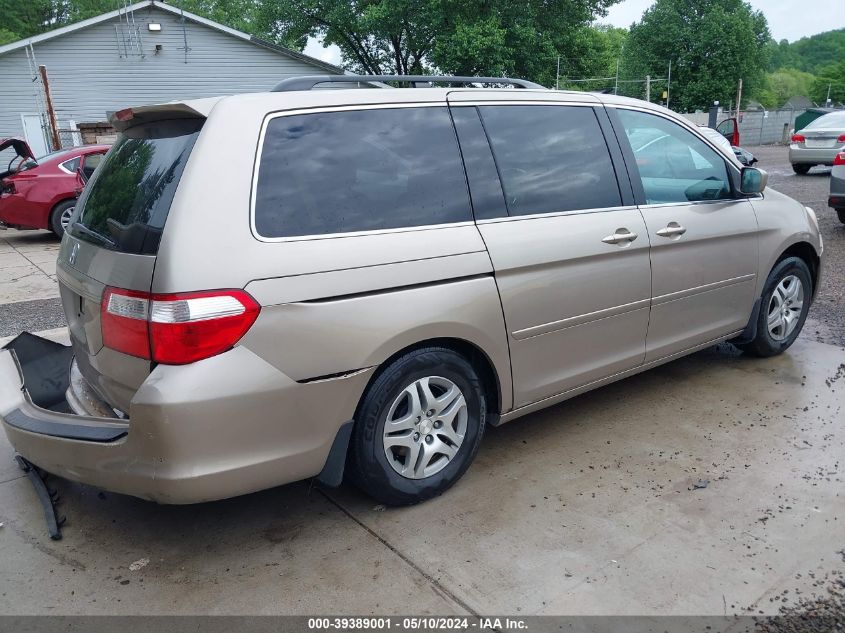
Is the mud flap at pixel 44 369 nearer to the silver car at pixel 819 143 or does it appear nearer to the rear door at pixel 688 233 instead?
the rear door at pixel 688 233

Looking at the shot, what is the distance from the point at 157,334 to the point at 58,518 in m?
1.29

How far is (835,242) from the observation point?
8.91 meters

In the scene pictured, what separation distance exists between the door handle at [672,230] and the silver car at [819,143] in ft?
47.6

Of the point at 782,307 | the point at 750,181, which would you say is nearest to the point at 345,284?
the point at 750,181

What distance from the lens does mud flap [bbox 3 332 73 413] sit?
3.14 metres

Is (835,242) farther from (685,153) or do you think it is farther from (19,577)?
(19,577)

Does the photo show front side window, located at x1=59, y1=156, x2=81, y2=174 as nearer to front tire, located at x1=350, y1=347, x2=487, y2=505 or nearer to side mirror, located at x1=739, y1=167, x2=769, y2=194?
front tire, located at x1=350, y1=347, x2=487, y2=505

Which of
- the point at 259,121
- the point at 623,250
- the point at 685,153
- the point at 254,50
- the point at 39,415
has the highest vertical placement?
the point at 254,50

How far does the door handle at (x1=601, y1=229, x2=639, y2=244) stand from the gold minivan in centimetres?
2

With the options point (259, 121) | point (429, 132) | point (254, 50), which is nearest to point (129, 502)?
point (259, 121)

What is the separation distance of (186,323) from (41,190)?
9.57 metres

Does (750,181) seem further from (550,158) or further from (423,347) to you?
(423,347)

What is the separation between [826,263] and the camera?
25.6ft

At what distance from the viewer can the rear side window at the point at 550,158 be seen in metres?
3.36
